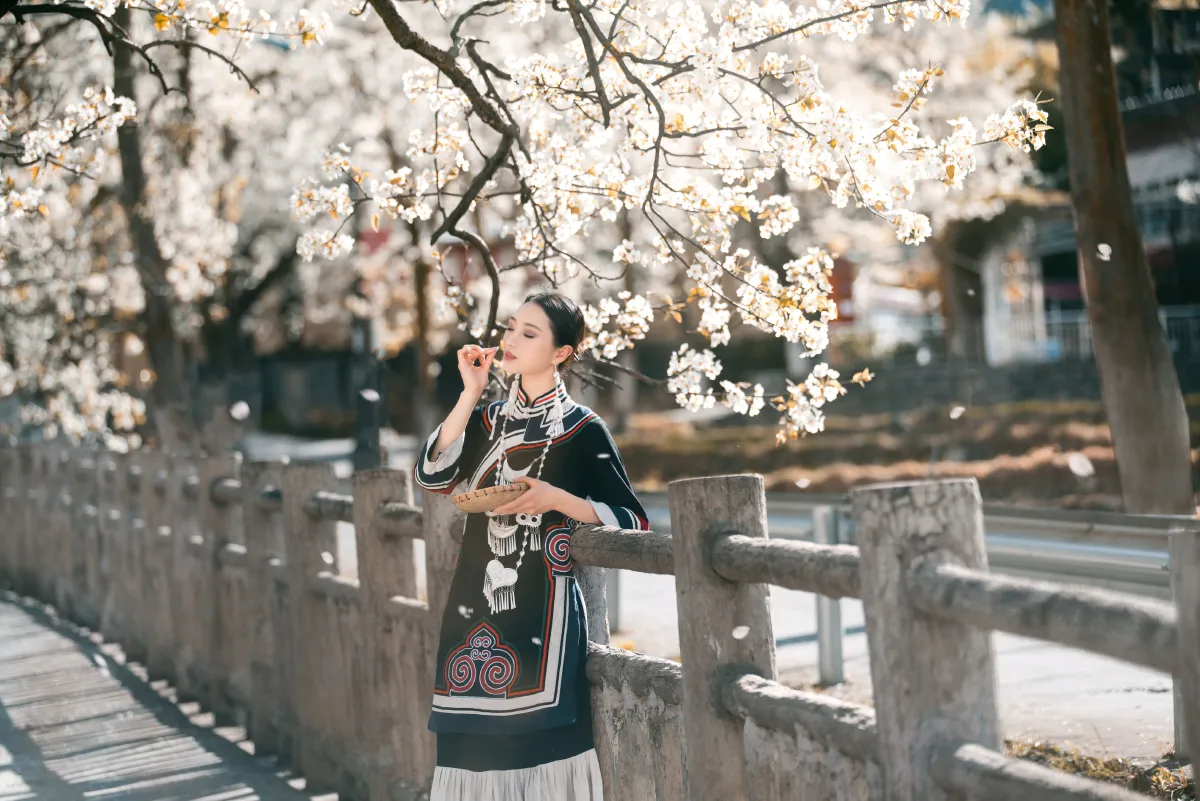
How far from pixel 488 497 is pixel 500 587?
1.18 feet

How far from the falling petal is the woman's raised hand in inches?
589

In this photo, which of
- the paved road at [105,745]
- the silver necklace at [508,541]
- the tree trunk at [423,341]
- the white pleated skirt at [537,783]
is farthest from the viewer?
the tree trunk at [423,341]

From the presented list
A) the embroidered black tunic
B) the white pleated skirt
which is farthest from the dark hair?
the white pleated skirt

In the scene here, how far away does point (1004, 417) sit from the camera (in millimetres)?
24609

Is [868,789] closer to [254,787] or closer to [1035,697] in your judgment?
[254,787]

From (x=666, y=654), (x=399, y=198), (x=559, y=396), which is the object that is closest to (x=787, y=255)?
(x=666, y=654)

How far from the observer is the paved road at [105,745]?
6961mm

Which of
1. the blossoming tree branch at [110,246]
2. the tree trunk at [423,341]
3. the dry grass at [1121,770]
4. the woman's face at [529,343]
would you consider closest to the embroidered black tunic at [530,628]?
the woman's face at [529,343]

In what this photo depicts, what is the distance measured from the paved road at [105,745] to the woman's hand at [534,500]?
10.3 ft

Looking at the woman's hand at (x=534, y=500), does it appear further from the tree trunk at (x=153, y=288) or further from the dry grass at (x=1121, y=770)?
the tree trunk at (x=153, y=288)

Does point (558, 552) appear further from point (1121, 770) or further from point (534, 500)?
point (1121, 770)

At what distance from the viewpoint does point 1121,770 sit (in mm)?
6062

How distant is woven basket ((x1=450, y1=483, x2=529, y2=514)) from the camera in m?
4.17

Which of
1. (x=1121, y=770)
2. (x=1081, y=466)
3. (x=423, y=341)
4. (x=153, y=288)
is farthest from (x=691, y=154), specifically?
(x=423, y=341)
